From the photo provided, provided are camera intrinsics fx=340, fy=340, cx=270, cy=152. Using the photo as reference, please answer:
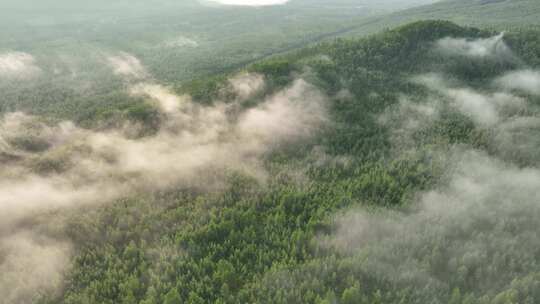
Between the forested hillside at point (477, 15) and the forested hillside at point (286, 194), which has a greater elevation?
the forested hillside at point (477, 15)

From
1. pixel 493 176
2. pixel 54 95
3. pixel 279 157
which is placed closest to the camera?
pixel 493 176

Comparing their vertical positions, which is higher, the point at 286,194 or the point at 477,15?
the point at 477,15

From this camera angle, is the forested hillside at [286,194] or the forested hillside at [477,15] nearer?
the forested hillside at [286,194]

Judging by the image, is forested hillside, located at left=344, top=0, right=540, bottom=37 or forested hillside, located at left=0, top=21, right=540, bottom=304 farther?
forested hillside, located at left=344, top=0, right=540, bottom=37

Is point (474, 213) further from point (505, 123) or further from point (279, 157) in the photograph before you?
point (505, 123)

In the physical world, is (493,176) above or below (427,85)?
below

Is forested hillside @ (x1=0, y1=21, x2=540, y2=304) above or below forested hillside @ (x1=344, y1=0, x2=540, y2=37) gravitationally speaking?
below

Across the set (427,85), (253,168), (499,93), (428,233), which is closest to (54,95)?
(253,168)

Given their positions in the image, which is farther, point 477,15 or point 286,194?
point 477,15
